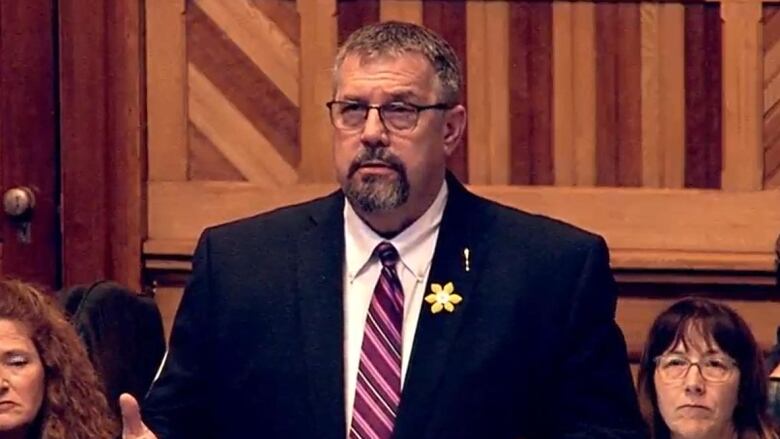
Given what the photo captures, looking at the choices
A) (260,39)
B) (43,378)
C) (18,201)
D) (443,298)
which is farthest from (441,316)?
(18,201)

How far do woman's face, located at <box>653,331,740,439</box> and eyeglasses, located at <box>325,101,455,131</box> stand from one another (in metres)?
0.96

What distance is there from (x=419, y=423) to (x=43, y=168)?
1930mm

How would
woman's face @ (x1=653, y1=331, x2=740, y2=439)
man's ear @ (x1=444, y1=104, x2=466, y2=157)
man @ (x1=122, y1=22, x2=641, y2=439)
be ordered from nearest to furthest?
man @ (x1=122, y1=22, x2=641, y2=439)
man's ear @ (x1=444, y1=104, x2=466, y2=157)
woman's face @ (x1=653, y1=331, x2=740, y2=439)

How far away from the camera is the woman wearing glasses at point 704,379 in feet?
13.3

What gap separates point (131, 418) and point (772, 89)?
2209 mm

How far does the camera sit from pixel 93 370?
13.0 feet

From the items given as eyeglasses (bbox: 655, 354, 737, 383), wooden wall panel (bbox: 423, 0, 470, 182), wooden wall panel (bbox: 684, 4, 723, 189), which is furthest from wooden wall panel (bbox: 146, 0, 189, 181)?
eyeglasses (bbox: 655, 354, 737, 383)

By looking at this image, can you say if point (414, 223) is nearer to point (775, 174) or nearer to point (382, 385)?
point (382, 385)

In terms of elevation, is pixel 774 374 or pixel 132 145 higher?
pixel 132 145

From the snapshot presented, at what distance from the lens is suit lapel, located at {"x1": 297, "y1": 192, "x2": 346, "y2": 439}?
3400 millimetres

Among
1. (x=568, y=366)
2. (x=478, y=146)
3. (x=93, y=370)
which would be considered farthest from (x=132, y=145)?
(x=568, y=366)

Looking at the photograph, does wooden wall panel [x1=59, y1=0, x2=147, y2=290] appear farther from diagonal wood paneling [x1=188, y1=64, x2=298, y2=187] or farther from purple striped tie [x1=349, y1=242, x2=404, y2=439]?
purple striped tie [x1=349, y1=242, x2=404, y2=439]

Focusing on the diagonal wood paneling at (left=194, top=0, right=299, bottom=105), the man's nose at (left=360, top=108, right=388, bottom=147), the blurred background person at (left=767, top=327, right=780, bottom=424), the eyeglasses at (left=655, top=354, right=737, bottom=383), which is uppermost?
the diagonal wood paneling at (left=194, top=0, right=299, bottom=105)

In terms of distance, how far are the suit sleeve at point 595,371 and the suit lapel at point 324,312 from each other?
37 centimetres
